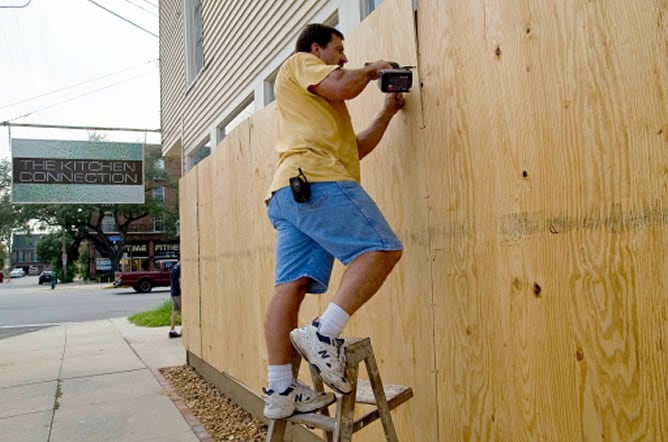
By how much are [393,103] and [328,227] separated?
0.73 meters

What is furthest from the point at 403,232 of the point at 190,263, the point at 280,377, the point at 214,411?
the point at 190,263

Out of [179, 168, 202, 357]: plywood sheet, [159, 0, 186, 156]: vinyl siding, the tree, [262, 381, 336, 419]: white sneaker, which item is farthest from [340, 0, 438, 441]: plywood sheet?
the tree

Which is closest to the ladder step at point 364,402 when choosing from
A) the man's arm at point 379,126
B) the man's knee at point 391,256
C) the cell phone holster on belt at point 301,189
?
the man's knee at point 391,256

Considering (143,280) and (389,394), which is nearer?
(389,394)

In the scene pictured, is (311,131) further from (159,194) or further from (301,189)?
(159,194)

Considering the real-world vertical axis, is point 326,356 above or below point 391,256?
below

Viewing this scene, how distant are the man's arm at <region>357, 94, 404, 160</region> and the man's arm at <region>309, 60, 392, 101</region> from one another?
254mm

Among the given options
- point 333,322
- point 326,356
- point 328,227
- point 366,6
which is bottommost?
point 326,356

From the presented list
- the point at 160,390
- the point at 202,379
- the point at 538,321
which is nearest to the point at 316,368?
the point at 538,321

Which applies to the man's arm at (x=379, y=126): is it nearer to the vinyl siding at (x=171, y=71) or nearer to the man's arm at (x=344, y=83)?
the man's arm at (x=344, y=83)

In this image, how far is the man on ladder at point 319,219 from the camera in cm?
194

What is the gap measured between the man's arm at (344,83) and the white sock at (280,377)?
111 centimetres

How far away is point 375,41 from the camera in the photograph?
8.70ft

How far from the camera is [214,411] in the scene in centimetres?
467
